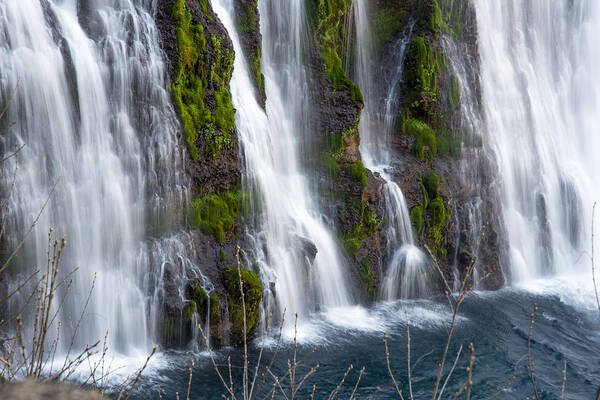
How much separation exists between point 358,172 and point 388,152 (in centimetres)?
194

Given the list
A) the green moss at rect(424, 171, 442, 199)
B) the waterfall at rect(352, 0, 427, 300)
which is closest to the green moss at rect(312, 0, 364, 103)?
the waterfall at rect(352, 0, 427, 300)

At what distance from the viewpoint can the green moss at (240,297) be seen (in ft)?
33.7

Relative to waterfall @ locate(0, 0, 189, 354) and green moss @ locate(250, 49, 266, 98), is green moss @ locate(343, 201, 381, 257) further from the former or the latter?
waterfall @ locate(0, 0, 189, 354)

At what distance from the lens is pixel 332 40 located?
14891mm

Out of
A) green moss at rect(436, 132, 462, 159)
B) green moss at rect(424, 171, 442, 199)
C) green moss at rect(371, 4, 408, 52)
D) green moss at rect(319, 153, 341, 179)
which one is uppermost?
green moss at rect(371, 4, 408, 52)

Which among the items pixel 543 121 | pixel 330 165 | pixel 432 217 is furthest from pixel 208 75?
pixel 543 121

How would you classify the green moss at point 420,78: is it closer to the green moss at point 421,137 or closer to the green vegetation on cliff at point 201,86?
A: the green moss at point 421,137

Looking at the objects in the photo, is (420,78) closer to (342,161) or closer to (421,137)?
(421,137)

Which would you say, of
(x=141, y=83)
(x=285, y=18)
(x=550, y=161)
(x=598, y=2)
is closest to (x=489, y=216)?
(x=550, y=161)

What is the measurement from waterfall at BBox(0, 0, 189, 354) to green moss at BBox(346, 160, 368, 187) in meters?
4.53

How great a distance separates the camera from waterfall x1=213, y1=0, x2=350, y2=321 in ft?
38.5

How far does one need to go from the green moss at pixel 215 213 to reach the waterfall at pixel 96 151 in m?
0.37

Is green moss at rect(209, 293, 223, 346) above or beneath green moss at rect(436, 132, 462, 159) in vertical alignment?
beneath

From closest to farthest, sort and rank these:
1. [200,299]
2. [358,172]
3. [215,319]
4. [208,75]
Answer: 1. [200,299]
2. [215,319]
3. [208,75]
4. [358,172]
